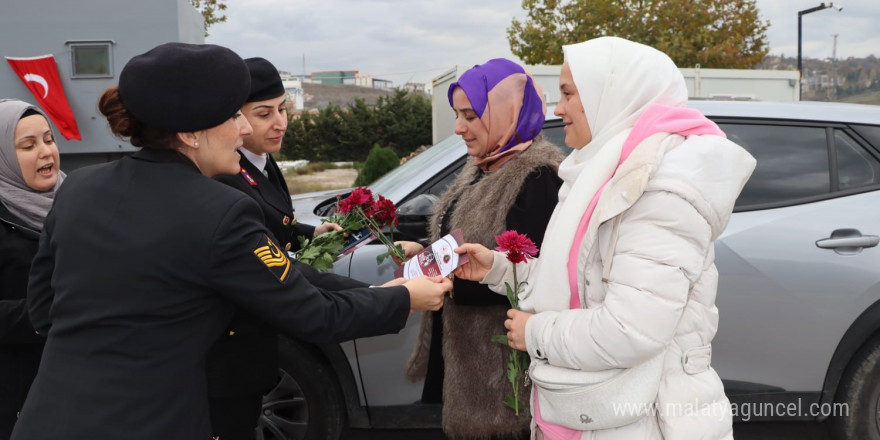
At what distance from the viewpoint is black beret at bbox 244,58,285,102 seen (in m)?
2.72

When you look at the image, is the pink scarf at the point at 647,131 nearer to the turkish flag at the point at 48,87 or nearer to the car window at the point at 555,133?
the car window at the point at 555,133

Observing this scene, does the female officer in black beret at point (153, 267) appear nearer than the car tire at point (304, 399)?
Yes

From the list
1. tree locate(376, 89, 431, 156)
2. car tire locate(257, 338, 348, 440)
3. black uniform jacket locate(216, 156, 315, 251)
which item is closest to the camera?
black uniform jacket locate(216, 156, 315, 251)

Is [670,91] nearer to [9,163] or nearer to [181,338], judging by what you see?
[181,338]

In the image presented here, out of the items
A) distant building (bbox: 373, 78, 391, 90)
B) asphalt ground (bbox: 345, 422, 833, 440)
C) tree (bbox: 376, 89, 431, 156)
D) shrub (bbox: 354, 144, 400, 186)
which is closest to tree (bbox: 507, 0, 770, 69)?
shrub (bbox: 354, 144, 400, 186)

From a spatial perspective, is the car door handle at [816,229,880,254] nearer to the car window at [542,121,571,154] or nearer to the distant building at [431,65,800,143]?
the car window at [542,121,571,154]

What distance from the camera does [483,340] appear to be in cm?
275

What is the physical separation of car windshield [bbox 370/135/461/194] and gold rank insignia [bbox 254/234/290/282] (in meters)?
2.03

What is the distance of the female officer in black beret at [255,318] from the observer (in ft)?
7.02

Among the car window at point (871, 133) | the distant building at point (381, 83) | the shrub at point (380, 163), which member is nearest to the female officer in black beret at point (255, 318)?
the car window at point (871, 133)

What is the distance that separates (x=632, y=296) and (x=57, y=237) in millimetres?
1281

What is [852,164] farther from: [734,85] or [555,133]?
[734,85]

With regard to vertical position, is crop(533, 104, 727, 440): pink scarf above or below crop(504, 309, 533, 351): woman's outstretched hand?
above

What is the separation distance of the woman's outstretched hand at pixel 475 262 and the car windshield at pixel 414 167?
4.28 ft
